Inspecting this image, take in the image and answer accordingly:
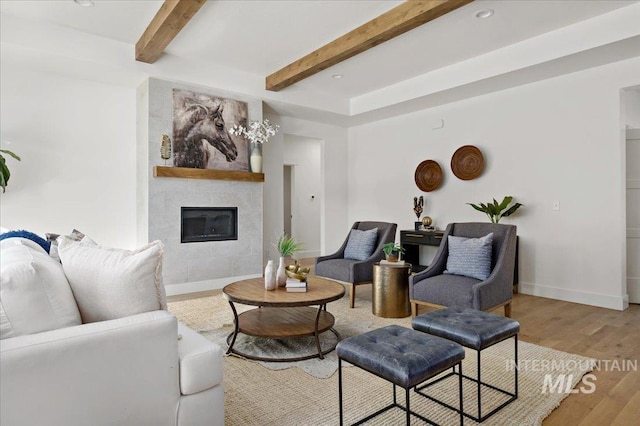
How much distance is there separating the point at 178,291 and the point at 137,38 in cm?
303

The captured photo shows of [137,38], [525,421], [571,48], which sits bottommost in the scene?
[525,421]

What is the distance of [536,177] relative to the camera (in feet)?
15.7

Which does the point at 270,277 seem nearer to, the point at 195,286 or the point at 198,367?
the point at 198,367

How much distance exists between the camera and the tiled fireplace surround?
15.3ft

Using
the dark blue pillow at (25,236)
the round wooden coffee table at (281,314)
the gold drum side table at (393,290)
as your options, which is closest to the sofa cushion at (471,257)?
the gold drum side table at (393,290)

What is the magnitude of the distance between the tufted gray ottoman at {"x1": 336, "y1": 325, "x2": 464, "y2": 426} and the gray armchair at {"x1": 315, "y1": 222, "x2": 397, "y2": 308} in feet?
6.79

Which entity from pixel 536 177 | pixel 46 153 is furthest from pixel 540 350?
pixel 46 153

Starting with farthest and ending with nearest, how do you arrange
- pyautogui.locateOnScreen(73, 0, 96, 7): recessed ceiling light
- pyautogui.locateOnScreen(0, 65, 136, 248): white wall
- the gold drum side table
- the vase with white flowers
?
the vase with white flowers → pyautogui.locateOnScreen(0, 65, 136, 248): white wall → the gold drum side table → pyautogui.locateOnScreen(73, 0, 96, 7): recessed ceiling light

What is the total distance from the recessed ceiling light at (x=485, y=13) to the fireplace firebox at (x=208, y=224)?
12.1ft

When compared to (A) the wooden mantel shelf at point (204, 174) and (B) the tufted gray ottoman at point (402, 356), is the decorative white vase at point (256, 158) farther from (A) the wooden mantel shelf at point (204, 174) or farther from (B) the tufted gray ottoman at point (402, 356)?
(B) the tufted gray ottoman at point (402, 356)

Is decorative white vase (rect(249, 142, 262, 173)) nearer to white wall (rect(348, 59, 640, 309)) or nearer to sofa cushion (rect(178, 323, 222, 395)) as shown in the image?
white wall (rect(348, 59, 640, 309))

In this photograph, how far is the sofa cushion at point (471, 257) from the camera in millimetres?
3273

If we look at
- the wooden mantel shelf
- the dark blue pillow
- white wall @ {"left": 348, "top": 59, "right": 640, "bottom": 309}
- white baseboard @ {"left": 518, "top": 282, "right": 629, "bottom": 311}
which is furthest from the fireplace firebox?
white baseboard @ {"left": 518, "top": 282, "right": 629, "bottom": 311}

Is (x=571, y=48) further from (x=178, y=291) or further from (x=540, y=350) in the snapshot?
(x=178, y=291)
